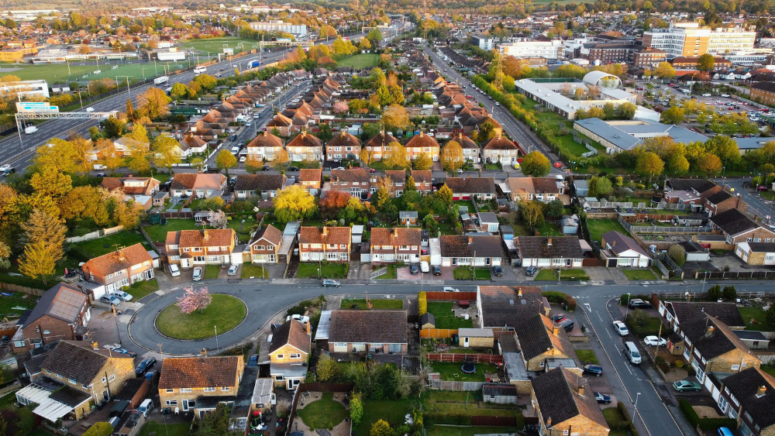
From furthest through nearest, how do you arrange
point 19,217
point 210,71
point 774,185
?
point 210,71, point 774,185, point 19,217

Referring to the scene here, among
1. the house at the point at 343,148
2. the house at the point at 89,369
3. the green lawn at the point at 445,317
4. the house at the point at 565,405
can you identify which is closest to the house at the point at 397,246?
the green lawn at the point at 445,317

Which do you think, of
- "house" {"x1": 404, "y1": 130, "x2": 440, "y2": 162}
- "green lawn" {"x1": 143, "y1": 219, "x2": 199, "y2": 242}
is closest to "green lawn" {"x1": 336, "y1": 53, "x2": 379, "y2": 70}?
"house" {"x1": 404, "y1": 130, "x2": 440, "y2": 162}

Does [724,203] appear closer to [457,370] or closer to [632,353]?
[632,353]

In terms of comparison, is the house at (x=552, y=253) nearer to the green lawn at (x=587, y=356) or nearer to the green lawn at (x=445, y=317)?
the green lawn at (x=445, y=317)

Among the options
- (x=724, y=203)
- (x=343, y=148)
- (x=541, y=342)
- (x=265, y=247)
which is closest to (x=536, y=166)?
(x=724, y=203)

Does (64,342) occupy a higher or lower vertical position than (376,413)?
higher

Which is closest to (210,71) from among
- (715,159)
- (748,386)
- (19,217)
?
(19,217)

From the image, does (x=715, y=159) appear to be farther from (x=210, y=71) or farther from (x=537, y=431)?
(x=210, y=71)
